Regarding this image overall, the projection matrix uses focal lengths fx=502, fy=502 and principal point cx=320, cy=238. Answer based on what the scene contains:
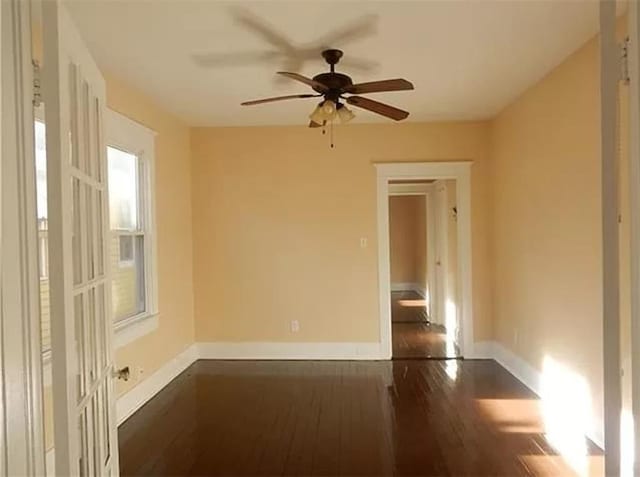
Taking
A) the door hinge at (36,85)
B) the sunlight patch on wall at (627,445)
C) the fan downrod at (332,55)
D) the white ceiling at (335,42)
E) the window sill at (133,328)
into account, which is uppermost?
the white ceiling at (335,42)

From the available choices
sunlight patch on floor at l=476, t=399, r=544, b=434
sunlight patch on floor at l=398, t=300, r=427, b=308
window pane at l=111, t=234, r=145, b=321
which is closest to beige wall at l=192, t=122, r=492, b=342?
window pane at l=111, t=234, r=145, b=321

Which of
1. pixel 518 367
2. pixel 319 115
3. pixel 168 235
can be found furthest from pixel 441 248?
pixel 319 115

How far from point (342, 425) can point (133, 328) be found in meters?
1.82

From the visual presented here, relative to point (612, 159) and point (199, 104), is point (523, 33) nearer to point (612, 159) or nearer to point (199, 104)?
point (612, 159)

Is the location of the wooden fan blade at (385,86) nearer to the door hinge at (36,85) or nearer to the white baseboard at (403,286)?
the door hinge at (36,85)

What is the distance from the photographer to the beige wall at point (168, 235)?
13.3 ft

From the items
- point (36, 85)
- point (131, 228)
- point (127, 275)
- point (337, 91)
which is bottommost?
point (127, 275)

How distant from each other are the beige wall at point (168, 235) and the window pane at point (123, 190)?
0.26 meters

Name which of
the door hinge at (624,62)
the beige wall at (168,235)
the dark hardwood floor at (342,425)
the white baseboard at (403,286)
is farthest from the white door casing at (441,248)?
the door hinge at (624,62)

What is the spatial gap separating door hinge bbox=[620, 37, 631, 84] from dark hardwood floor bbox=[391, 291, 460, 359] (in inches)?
181

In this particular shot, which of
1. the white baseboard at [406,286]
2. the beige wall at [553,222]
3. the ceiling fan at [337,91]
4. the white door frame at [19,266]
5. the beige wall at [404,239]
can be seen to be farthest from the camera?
the beige wall at [404,239]

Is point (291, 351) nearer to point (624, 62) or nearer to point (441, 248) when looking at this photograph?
point (441, 248)

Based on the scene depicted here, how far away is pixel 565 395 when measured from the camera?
142 inches

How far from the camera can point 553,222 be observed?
376 centimetres
